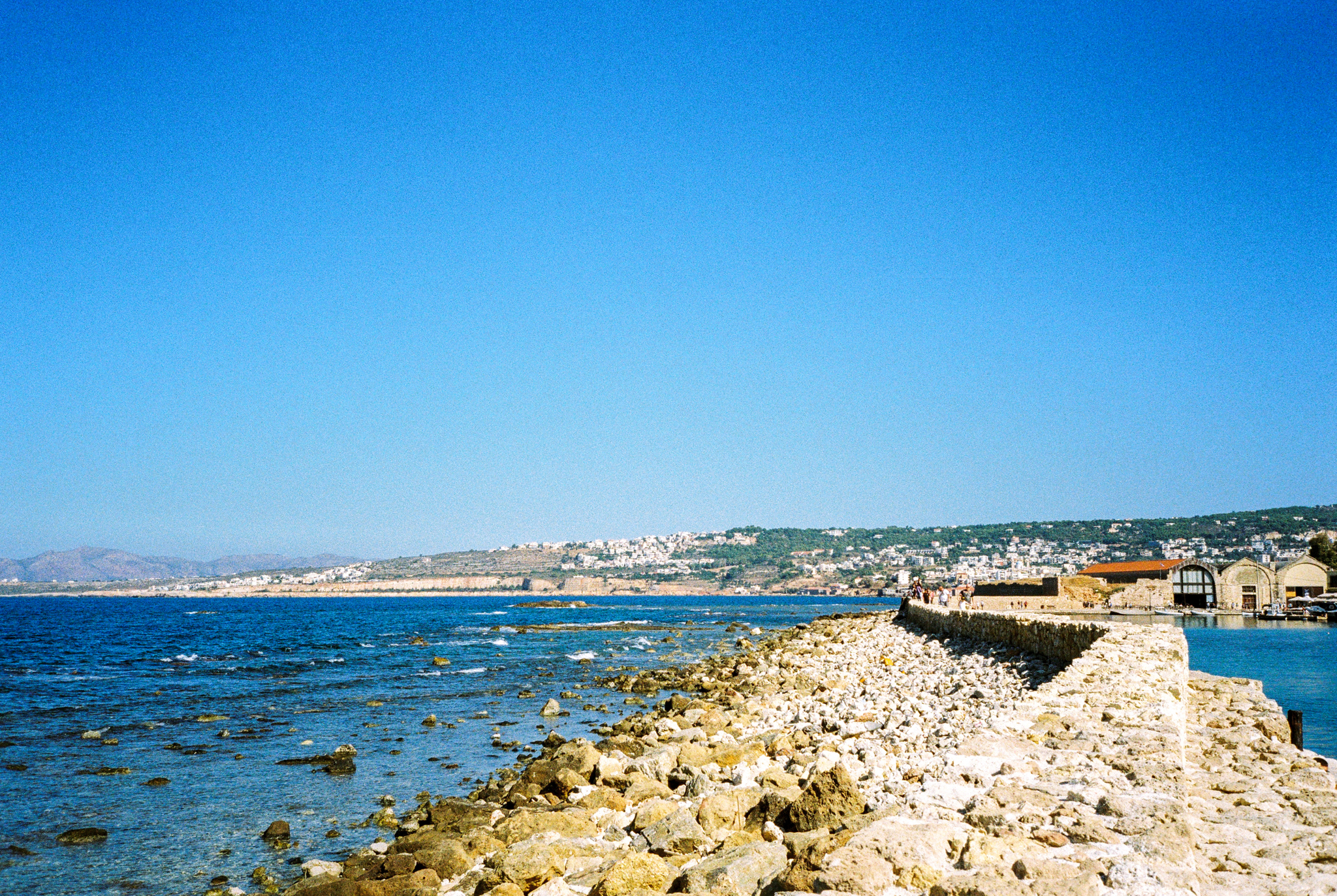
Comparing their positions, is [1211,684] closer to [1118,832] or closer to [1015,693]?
[1015,693]

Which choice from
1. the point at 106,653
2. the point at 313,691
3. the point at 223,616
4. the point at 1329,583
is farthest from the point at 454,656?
the point at 1329,583

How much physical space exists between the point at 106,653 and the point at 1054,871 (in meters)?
46.9

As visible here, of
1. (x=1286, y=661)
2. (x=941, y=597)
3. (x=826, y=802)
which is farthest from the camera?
(x=941, y=597)

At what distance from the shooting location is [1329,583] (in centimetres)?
8200

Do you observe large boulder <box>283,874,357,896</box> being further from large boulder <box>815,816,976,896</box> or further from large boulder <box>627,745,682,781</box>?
large boulder <box>815,816,976,896</box>

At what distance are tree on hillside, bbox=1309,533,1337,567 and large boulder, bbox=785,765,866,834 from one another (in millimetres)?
94533

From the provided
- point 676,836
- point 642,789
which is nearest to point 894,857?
point 676,836

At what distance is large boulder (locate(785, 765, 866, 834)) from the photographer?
8109mm

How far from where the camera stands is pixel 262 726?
2027 cm

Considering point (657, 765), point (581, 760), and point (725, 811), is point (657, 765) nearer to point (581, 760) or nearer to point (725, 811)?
point (581, 760)

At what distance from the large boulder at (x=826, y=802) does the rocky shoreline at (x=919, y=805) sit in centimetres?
2

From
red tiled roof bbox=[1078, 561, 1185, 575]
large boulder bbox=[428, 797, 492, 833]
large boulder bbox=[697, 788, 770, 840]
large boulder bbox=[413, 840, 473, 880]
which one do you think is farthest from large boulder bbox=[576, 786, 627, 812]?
red tiled roof bbox=[1078, 561, 1185, 575]

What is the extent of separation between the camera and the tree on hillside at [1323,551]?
85875mm

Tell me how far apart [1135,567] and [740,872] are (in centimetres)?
8858
